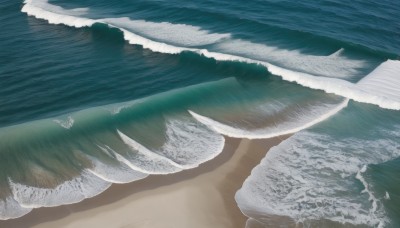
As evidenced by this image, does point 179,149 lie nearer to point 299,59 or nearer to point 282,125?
point 282,125

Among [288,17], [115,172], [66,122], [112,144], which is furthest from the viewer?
[288,17]

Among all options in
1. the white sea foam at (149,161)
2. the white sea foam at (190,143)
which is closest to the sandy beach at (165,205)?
the white sea foam at (149,161)

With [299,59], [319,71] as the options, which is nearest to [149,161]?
[319,71]

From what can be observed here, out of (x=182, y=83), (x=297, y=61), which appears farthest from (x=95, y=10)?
(x=297, y=61)

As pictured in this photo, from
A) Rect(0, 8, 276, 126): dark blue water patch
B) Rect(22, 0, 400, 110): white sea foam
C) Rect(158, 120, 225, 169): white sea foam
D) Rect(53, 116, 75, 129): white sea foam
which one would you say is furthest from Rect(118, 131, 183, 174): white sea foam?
Rect(22, 0, 400, 110): white sea foam

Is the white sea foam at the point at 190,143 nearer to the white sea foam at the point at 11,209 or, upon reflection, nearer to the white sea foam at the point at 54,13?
the white sea foam at the point at 11,209

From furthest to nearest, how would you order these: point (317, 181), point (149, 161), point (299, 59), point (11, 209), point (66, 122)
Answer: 1. point (299, 59)
2. point (66, 122)
3. point (149, 161)
4. point (317, 181)
5. point (11, 209)
